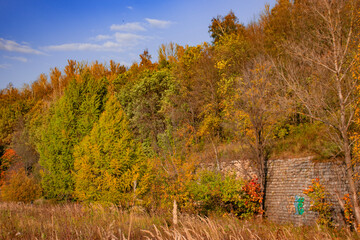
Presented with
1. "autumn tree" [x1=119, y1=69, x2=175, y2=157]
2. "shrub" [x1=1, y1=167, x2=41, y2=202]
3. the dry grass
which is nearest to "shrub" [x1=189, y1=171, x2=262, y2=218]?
the dry grass

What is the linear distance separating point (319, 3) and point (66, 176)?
735 inches

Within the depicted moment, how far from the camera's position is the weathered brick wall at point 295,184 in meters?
14.4

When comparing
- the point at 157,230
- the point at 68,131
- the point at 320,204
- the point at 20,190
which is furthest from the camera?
the point at 68,131

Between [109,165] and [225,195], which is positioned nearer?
[109,165]

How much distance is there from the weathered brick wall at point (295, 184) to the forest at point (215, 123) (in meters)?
0.51

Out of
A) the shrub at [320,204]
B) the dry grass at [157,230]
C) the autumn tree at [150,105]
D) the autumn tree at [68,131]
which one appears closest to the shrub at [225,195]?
the shrub at [320,204]

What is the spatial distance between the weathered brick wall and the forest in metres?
0.51

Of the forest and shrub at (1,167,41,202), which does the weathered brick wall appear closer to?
the forest

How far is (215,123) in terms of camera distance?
25422 mm

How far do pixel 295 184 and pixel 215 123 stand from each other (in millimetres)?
10282

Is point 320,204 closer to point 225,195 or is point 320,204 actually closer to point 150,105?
point 225,195

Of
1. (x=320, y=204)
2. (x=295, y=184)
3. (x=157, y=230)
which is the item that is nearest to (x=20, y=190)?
(x=295, y=184)

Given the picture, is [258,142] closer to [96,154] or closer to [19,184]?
[96,154]

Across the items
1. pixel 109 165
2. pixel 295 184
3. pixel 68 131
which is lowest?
pixel 295 184
